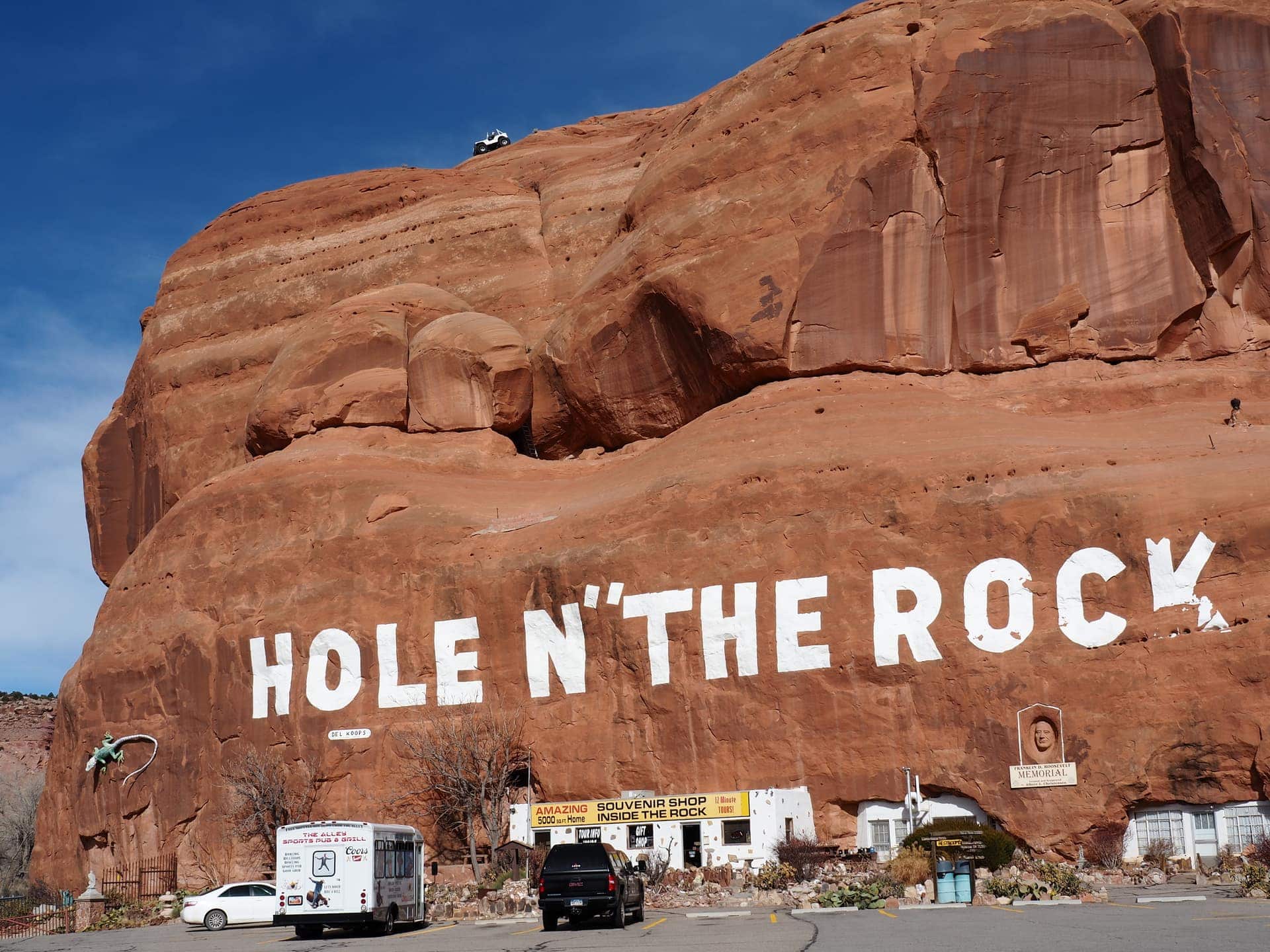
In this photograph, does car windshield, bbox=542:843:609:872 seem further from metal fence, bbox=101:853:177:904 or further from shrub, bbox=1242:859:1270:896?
metal fence, bbox=101:853:177:904

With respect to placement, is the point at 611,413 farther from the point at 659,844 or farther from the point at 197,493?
the point at 659,844

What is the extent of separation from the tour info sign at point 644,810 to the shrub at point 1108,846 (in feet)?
28.8

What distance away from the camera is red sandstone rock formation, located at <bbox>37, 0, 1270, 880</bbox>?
36.6 metres

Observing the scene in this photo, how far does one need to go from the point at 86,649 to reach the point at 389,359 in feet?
52.6

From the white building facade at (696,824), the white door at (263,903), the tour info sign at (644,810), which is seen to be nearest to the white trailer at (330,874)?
the white door at (263,903)

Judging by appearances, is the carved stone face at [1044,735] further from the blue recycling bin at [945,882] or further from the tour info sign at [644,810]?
the blue recycling bin at [945,882]

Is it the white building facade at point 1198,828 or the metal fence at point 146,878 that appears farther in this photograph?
the metal fence at point 146,878

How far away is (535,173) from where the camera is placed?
6862 centimetres

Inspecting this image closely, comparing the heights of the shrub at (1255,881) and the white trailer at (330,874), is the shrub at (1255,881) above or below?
below

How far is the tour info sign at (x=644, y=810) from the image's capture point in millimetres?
36969

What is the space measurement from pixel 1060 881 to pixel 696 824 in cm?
1088

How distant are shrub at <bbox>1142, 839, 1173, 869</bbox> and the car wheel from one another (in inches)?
898

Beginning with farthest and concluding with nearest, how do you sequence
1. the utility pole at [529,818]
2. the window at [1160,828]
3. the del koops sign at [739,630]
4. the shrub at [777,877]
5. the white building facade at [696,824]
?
the utility pole at [529,818] → the white building facade at [696,824] → the del koops sign at [739,630] → the window at [1160,828] → the shrub at [777,877]

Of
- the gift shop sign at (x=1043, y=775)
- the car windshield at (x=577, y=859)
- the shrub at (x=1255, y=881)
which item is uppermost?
the gift shop sign at (x=1043, y=775)
